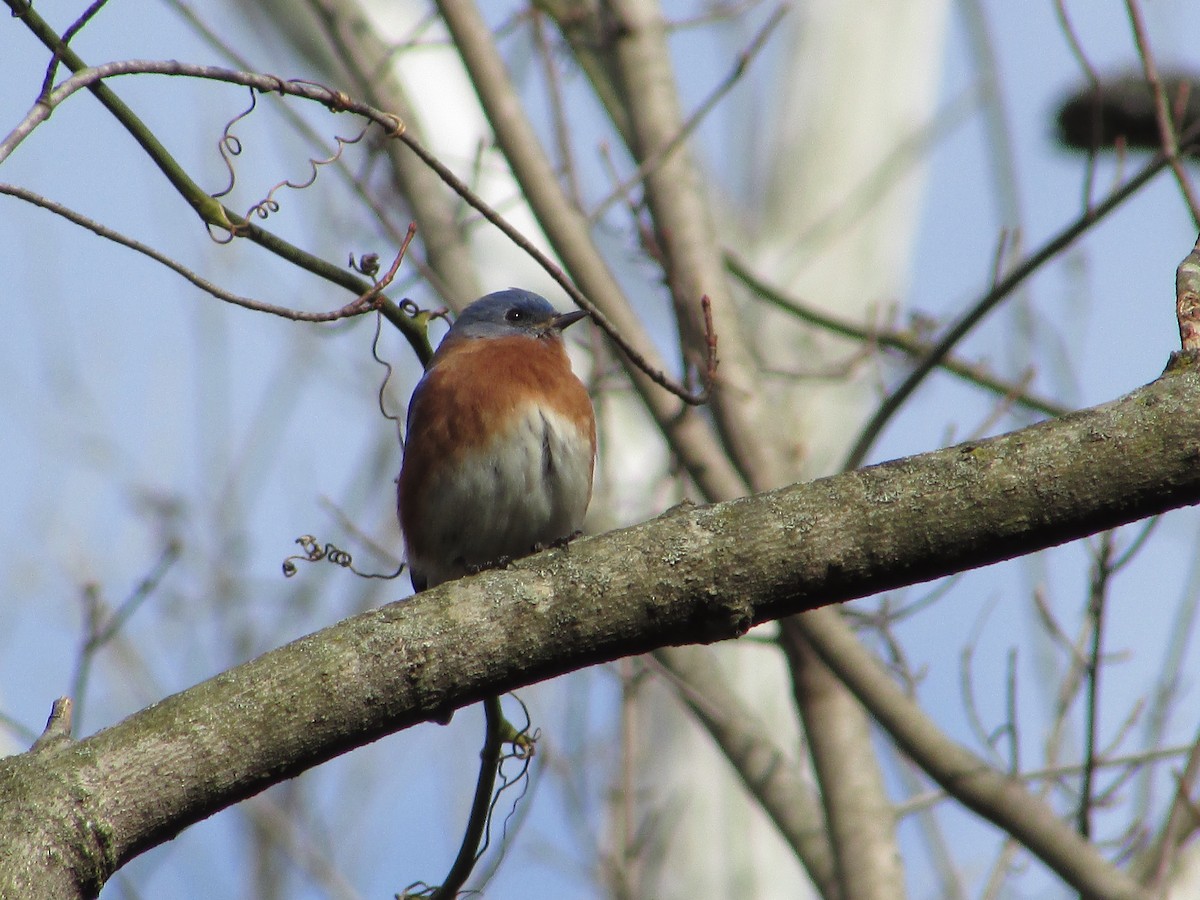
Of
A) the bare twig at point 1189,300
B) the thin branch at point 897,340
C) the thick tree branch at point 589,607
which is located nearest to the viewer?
the thick tree branch at point 589,607

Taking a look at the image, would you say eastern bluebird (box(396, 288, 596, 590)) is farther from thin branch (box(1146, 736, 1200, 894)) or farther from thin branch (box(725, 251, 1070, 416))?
thin branch (box(1146, 736, 1200, 894))

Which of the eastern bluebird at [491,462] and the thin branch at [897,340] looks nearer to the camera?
the eastern bluebird at [491,462]

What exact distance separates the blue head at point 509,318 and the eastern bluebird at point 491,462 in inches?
13.8

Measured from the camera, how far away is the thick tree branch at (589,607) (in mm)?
2500

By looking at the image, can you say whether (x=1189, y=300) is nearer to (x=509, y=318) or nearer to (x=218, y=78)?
(x=218, y=78)

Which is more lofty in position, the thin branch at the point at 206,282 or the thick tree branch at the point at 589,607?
the thin branch at the point at 206,282

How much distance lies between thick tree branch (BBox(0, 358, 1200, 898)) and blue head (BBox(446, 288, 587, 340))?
2967mm

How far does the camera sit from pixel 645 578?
106 inches

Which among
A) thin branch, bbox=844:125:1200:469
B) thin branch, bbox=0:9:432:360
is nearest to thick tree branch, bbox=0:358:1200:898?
thin branch, bbox=0:9:432:360

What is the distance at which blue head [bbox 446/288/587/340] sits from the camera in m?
5.66

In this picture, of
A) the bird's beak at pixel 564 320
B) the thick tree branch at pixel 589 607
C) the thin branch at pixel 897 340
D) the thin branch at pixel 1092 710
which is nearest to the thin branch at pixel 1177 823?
→ the thin branch at pixel 1092 710

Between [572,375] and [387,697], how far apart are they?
287 cm

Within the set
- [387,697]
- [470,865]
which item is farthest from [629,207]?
[387,697]

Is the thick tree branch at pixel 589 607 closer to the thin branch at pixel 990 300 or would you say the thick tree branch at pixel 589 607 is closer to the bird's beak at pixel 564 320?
the thin branch at pixel 990 300
